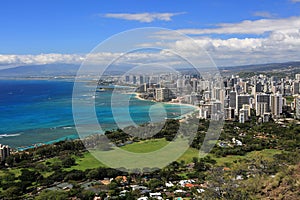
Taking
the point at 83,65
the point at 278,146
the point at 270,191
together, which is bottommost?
the point at 278,146

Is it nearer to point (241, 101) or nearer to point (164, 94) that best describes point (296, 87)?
point (241, 101)

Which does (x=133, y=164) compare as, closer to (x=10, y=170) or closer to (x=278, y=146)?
(x=10, y=170)

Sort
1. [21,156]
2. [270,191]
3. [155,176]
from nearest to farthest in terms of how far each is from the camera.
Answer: [270,191], [155,176], [21,156]

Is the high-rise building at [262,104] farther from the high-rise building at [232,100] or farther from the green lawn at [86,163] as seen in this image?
the green lawn at [86,163]

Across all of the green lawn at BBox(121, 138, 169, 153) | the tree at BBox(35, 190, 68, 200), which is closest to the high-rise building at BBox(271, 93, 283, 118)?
the green lawn at BBox(121, 138, 169, 153)

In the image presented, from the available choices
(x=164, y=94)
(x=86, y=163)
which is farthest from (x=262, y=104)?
(x=86, y=163)

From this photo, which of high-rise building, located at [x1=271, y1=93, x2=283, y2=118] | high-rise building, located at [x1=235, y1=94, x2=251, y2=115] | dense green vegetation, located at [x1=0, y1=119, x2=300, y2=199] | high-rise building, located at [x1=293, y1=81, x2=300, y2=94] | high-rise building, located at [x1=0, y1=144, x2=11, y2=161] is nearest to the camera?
dense green vegetation, located at [x1=0, y1=119, x2=300, y2=199]

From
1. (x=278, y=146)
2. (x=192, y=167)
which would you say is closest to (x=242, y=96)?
(x=278, y=146)

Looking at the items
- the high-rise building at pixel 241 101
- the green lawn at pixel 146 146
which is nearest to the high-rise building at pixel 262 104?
the high-rise building at pixel 241 101

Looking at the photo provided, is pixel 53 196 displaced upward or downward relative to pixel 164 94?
downward

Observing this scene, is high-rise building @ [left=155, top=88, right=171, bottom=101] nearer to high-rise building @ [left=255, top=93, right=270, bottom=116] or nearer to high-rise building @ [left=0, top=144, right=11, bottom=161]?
high-rise building @ [left=255, top=93, right=270, bottom=116]

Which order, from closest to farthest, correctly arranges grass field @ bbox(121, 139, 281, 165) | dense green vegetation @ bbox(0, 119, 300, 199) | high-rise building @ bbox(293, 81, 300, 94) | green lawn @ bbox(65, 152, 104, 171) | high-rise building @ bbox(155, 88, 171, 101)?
dense green vegetation @ bbox(0, 119, 300, 199) < green lawn @ bbox(65, 152, 104, 171) < grass field @ bbox(121, 139, 281, 165) < high-rise building @ bbox(155, 88, 171, 101) < high-rise building @ bbox(293, 81, 300, 94)
